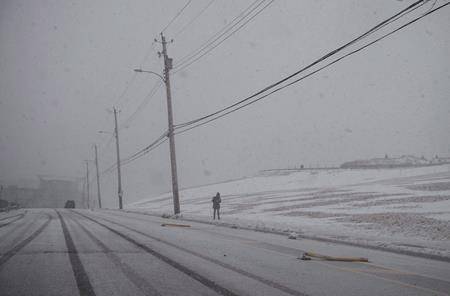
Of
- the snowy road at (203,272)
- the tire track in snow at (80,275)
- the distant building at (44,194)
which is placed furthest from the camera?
the distant building at (44,194)

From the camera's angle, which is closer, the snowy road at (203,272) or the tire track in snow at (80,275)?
the tire track in snow at (80,275)

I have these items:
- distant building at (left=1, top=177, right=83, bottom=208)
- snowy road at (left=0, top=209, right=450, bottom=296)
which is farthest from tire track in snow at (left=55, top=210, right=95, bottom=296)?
distant building at (left=1, top=177, right=83, bottom=208)

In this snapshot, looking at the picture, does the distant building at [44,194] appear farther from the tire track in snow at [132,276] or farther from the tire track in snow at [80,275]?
the tire track in snow at [132,276]

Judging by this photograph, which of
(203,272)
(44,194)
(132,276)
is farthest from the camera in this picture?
(44,194)

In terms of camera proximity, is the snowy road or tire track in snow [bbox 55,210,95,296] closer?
tire track in snow [bbox 55,210,95,296]

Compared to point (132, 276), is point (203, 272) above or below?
below

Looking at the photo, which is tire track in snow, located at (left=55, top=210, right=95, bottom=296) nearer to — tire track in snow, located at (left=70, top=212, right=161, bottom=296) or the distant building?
tire track in snow, located at (left=70, top=212, right=161, bottom=296)

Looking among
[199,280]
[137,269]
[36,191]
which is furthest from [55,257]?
[36,191]

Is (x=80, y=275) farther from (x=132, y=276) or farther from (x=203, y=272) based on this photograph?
(x=203, y=272)

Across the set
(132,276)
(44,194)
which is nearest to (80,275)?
(132,276)

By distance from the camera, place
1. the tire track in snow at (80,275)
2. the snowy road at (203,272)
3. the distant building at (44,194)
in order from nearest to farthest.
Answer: the tire track in snow at (80,275) < the snowy road at (203,272) < the distant building at (44,194)

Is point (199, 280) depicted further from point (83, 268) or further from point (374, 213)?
point (374, 213)

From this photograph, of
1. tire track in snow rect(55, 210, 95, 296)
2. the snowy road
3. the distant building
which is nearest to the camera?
tire track in snow rect(55, 210, 95, 296)

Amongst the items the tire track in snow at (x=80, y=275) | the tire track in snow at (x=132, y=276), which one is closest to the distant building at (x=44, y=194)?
the tire track in snow at (x=80, y=275)
